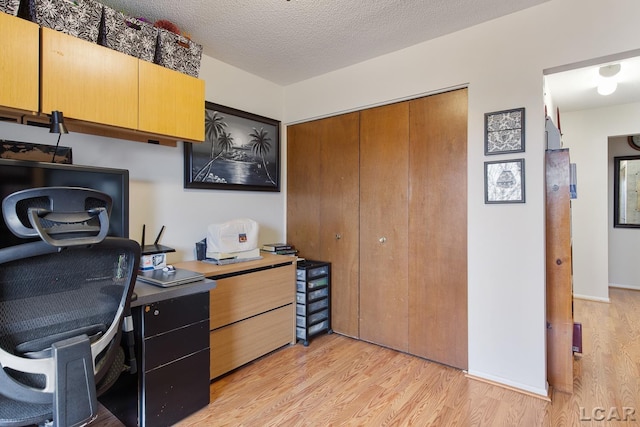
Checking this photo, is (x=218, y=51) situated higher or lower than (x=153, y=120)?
higher

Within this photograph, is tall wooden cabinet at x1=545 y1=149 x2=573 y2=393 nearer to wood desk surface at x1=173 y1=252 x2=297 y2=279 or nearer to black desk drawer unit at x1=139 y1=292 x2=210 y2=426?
wood desk surface at x1=173 y1=252 x2=297 y2=279

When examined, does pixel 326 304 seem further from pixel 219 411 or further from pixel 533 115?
pixel 533 115

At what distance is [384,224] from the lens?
284 centimetres

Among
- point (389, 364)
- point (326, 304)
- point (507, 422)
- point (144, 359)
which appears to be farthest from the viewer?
point (326, 304)

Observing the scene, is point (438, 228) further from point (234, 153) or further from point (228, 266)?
point (234, 153)

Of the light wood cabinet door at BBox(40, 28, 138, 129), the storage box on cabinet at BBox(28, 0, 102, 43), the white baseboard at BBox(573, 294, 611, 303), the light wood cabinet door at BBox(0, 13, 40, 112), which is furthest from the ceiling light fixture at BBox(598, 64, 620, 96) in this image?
the light wood cabinet door at BBox(0, 13, 40, 112)

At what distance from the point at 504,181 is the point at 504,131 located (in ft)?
1.12

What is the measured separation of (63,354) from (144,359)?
652 millimetres

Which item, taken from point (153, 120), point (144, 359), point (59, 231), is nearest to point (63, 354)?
point (59, 231)

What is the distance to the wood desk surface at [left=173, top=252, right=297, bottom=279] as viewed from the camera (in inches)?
88.1

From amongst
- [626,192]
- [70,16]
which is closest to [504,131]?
[70,16]

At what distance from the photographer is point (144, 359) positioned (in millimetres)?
1661

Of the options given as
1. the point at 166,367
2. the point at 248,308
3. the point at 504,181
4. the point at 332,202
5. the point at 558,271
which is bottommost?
the point at 166,367

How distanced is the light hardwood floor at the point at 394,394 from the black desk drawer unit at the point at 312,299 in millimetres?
198
